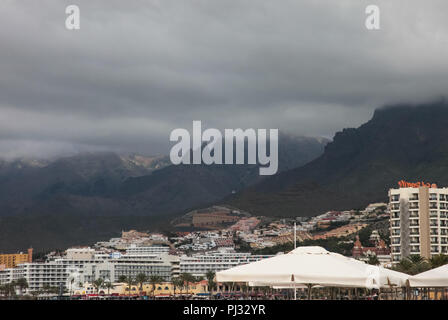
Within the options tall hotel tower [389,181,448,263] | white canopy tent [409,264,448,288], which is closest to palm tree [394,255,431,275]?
tall hotel tower [389,181,448,263]

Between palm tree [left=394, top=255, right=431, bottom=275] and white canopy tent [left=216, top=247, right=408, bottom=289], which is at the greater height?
palm tree [left=394, top=255, right=431, bottom=275]

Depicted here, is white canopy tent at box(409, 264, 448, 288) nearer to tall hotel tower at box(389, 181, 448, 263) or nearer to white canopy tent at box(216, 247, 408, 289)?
white canopy tent at box(216, 247, 408, 289)

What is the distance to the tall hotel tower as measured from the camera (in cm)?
14425

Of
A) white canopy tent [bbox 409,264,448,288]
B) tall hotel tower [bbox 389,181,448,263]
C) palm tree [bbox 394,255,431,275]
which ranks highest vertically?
tall hotel tower [bbox 389,181,448,263]

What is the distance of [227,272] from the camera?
2658 centimetres

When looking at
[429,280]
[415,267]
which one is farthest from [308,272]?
[415,267]

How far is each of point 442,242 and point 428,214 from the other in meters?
5.30

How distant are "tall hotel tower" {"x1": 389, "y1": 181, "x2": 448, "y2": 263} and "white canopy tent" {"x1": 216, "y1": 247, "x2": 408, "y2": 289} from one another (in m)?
119

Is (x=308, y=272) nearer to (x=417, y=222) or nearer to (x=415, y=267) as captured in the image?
(x=415, y=267)

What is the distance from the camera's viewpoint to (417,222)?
145 m

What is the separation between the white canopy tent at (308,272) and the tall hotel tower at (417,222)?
119 m

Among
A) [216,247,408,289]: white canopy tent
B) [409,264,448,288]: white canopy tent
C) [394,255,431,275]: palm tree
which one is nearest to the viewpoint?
[216,247,408,289]: white canopy tent

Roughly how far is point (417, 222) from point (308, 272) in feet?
403
